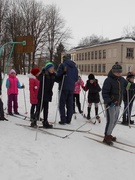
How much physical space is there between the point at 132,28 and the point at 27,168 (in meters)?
80.2

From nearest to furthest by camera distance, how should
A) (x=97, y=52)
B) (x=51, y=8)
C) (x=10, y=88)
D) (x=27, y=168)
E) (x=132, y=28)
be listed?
(x=27, y=168), (x=10, y=88), (x=51, y=8), (x=97, y=52), (x=132, y=28)

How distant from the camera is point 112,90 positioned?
5.74 meters

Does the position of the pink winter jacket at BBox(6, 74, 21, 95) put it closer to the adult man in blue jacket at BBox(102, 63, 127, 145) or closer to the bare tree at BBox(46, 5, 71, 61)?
the adult man in blue jacket at BBox(102, 63, 127, 145)

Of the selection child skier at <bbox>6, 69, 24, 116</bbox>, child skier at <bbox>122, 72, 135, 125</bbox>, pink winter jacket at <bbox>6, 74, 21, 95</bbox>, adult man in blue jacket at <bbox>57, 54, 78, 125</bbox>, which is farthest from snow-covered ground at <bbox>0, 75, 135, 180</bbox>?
pink winter jacket at <bbox>6, 74, 21, 95</bbox>

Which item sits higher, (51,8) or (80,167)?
(51,8)

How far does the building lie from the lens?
51331mm

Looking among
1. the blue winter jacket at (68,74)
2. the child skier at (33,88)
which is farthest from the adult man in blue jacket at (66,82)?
the child skier at (33,88)

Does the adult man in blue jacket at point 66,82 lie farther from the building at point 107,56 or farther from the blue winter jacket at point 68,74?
the building at point 107,56

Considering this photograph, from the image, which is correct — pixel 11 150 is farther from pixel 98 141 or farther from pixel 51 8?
pixel 51 8

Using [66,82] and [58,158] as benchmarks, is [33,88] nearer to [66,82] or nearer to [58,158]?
[66,82]

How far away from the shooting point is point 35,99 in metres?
7.77

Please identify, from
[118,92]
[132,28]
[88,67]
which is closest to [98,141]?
[118,92]

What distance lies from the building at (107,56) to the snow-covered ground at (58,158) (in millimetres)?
47135

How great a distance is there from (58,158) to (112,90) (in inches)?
85.6
